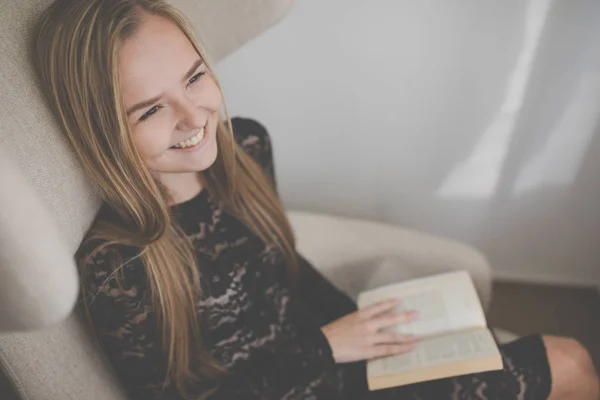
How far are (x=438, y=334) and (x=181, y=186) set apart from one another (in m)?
0.45

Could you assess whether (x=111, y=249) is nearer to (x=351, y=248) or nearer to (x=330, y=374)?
(x=330, y=374)

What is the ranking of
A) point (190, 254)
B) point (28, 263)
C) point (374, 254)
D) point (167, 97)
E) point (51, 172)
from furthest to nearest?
1. point (374, 254)
2. point (190, 254)
3. point (167, 97)
4. point (51, 172)
5. point (28, 263)

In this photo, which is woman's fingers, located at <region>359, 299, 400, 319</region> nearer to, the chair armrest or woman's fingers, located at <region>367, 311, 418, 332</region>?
woman's fingers, located at <region>367, 311, 418, 332</region>

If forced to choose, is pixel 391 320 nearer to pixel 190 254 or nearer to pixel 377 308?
pixel 377 308

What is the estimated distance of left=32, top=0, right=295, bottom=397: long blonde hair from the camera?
0.65 meters

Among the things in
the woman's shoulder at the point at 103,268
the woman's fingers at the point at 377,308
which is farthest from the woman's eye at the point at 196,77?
the woman's fingers at the point at 377,308

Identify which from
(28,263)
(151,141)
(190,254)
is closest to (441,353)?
(190,254)

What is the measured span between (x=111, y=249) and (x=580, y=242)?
1.12 meters

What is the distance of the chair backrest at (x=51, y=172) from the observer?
0.58 meters

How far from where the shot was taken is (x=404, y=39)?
3.57 feet

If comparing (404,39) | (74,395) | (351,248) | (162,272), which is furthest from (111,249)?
(404,39)

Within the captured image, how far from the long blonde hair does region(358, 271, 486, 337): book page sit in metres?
0.24

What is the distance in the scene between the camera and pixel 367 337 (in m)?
0.90

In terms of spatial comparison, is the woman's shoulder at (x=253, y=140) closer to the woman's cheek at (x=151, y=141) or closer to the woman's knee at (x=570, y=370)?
the woman's cheek at (x=151, y=141)
